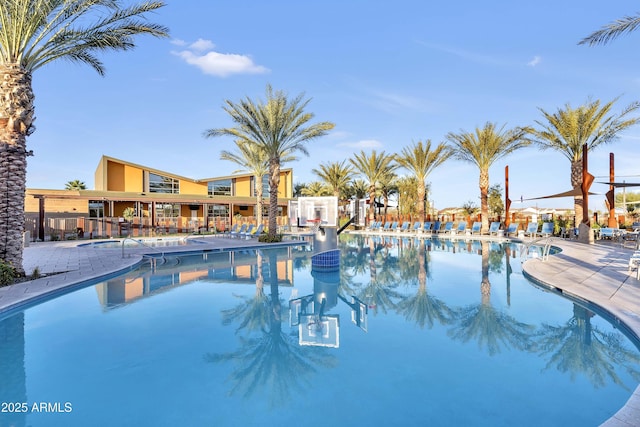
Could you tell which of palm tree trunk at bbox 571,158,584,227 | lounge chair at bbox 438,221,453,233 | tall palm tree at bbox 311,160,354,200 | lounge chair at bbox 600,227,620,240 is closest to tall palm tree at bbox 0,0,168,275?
lounge chair at bbox 600,227,620,240

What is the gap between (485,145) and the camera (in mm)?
24531

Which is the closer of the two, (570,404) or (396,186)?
(570,404)

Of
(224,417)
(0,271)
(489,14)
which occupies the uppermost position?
(489,14)

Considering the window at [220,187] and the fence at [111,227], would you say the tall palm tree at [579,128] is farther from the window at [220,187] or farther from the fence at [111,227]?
the window at [220,187]

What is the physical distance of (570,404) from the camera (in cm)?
368

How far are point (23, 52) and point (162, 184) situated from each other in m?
26.2

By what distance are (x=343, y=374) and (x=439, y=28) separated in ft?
59.4

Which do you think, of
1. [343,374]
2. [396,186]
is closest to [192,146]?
[396,186]

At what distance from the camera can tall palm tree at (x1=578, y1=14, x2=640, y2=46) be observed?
877 centimetres

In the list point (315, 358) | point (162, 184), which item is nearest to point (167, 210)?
point (162, 184)

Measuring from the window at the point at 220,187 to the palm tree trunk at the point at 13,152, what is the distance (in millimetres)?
27427

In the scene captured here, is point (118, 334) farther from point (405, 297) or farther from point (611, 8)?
point (611, 8)

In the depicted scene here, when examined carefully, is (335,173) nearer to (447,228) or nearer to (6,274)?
(447,228)

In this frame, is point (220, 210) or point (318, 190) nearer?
point (220, 210)
